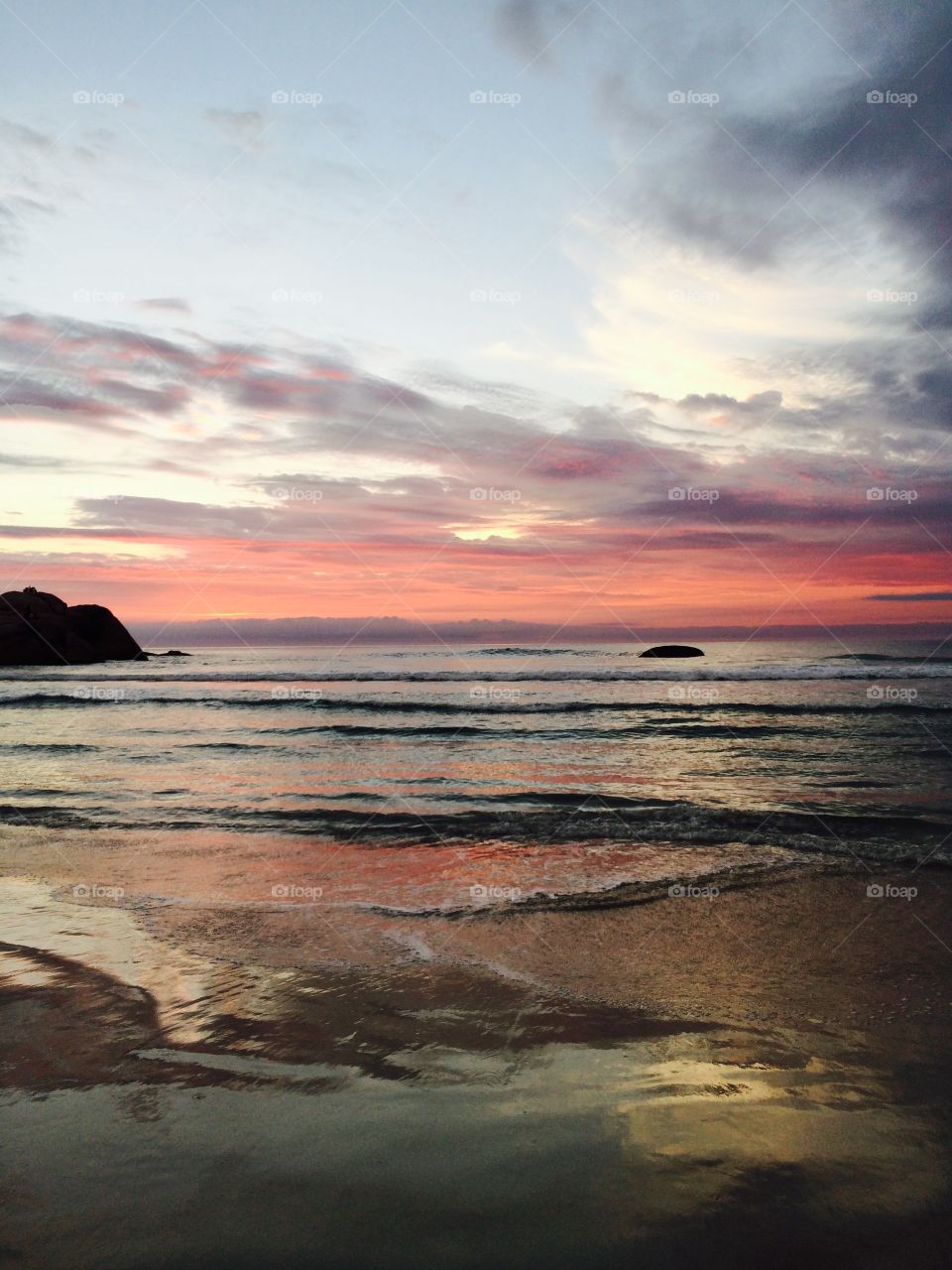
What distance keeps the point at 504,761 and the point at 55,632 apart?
2224 inches

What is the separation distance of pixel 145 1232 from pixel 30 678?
53083 mm

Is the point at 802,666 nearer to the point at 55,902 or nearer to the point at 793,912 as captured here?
the point at 793,912

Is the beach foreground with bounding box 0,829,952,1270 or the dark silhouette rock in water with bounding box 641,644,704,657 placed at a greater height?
the dark silhouette rock in water with bounding box 641,644,704,657

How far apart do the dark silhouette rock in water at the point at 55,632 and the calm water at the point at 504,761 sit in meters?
20.2

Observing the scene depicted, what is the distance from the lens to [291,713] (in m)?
30.6

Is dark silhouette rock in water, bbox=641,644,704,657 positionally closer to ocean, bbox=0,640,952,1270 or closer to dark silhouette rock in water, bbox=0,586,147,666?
dark silhouette rock in water, bbox=0,586,147,666

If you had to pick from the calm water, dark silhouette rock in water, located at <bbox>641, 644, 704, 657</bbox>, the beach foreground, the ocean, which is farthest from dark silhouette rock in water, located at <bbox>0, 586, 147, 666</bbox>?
the beach foreground

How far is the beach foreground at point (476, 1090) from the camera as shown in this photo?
2.85 meters

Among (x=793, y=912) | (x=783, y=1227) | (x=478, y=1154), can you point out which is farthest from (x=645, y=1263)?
(x=793, y=912)

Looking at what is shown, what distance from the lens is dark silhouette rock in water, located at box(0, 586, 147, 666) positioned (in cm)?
5953

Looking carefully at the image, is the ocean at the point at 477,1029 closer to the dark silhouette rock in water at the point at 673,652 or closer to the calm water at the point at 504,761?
the calm water at the point at 504,761

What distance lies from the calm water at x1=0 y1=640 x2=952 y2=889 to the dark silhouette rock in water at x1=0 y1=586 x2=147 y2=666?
66.2 feet

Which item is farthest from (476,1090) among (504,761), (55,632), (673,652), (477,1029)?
(673,652)

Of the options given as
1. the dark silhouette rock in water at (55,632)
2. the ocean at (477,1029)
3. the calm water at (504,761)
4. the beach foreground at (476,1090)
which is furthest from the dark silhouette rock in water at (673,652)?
the beach foreground at (476,1090)
